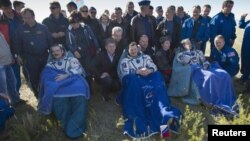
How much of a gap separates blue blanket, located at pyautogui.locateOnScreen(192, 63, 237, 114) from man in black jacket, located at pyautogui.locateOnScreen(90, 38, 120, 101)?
1938 mm

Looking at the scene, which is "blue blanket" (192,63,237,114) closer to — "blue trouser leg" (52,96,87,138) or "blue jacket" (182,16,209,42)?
"blue jacket" (182,16,209,42)

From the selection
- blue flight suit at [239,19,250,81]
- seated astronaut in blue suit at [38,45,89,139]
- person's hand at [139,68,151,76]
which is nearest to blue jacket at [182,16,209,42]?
blue flight suit at [239,19,250,81]

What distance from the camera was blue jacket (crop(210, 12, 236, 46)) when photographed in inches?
321

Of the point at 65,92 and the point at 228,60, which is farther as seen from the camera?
the point at 228,60

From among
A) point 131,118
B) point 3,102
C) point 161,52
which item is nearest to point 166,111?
point 131,118

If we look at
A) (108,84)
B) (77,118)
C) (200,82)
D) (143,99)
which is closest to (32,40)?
(108,84)

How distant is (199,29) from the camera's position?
8.23 m

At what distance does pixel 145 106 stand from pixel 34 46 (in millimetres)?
2803

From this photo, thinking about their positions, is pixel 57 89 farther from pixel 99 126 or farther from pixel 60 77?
pixel 99 126

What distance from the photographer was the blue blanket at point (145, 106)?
5.30 meters

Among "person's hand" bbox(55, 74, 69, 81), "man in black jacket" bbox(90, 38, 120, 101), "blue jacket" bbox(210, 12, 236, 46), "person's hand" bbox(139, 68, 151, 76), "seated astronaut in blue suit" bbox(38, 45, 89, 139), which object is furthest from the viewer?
"blue jacket" bbox(210, 12, 236, 46)

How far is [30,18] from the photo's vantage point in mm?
6355

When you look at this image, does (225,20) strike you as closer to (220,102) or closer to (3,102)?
(220,102)

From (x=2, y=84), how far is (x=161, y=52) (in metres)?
3.74
